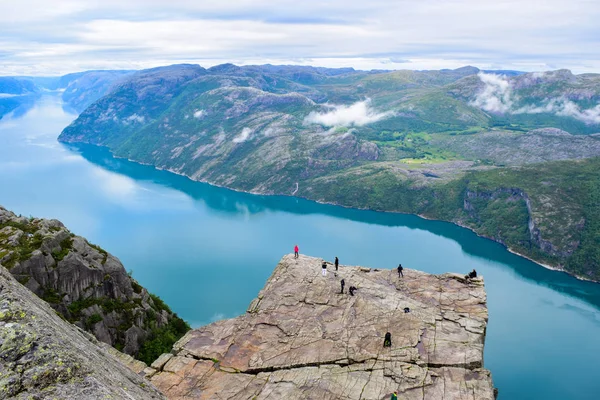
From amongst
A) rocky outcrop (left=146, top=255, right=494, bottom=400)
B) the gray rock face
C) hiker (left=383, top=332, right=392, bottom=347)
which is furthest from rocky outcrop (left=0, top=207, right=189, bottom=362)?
the gray rock face

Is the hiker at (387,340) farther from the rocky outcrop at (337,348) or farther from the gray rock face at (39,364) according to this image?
→ the gray rock face at (39,364)

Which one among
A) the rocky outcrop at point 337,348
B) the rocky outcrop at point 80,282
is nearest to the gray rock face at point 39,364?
the rocky outcrop at point 337,348

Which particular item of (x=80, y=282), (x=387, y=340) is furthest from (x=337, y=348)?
(x=80, y=282)

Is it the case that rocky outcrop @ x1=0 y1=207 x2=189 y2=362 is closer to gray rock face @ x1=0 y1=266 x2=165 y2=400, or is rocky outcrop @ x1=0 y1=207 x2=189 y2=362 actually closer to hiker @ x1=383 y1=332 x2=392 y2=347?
hiker @ x1=383 y1=332 x2=392 y2=347

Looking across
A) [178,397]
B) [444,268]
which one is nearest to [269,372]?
[178,397]

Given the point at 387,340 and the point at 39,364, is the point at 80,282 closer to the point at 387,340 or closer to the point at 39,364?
the point at 387,340

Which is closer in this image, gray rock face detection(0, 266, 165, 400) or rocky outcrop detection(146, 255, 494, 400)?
gray rock face detection(0, 266, 165, 400)
